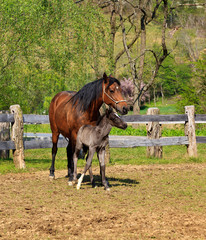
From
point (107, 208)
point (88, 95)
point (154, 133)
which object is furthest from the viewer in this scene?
point (154, 133)

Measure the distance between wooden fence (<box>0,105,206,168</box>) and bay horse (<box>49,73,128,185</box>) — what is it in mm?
2169

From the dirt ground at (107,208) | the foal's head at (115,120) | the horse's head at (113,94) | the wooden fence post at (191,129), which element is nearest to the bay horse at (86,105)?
the horse's head at (113,94)

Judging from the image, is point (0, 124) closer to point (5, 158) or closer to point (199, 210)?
point (5, 158)

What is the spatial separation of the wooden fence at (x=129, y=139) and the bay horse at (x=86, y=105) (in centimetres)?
217

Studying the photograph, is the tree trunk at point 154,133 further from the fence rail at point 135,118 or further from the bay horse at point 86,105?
the bay horse at point 86,105

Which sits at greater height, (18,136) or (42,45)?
(42,45)

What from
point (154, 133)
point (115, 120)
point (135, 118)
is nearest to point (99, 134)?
point (115, 120)

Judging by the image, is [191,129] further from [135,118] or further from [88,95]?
[88,95]

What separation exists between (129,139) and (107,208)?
256 inches

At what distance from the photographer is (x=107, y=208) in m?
6.43

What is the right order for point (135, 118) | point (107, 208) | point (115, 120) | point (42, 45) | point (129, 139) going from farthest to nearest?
point (42, 45) → point (135, 118) → point (129, 139) → point (115, 120) → point (107, 208)

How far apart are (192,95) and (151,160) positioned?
8.74 metres

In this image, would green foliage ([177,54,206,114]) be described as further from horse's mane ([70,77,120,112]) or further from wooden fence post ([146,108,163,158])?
horse's mane ([70,77,120,112])

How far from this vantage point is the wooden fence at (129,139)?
37.3ft
